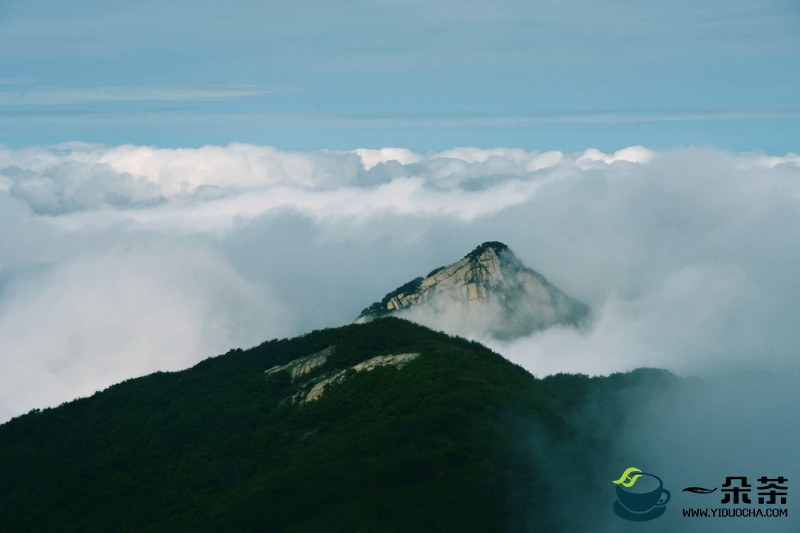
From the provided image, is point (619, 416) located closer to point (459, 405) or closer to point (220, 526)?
point (459, 405)

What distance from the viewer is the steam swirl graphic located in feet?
Result: 308

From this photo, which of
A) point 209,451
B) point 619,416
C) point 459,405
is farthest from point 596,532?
point 209,451

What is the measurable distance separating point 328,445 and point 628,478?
34.2 m

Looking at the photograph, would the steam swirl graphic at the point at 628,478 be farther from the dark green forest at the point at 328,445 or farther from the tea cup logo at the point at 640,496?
the dark green forest at the point at 328,445

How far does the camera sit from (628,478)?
95.2 metres

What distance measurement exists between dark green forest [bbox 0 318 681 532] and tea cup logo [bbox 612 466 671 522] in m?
4.91

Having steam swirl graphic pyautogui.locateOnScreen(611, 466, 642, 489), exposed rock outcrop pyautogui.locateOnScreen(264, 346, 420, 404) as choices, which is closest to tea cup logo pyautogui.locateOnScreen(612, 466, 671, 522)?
steam swirl graphic pyautogui.locateOnScreen(611, 466, 642, 489)

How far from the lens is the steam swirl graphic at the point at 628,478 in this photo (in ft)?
308
